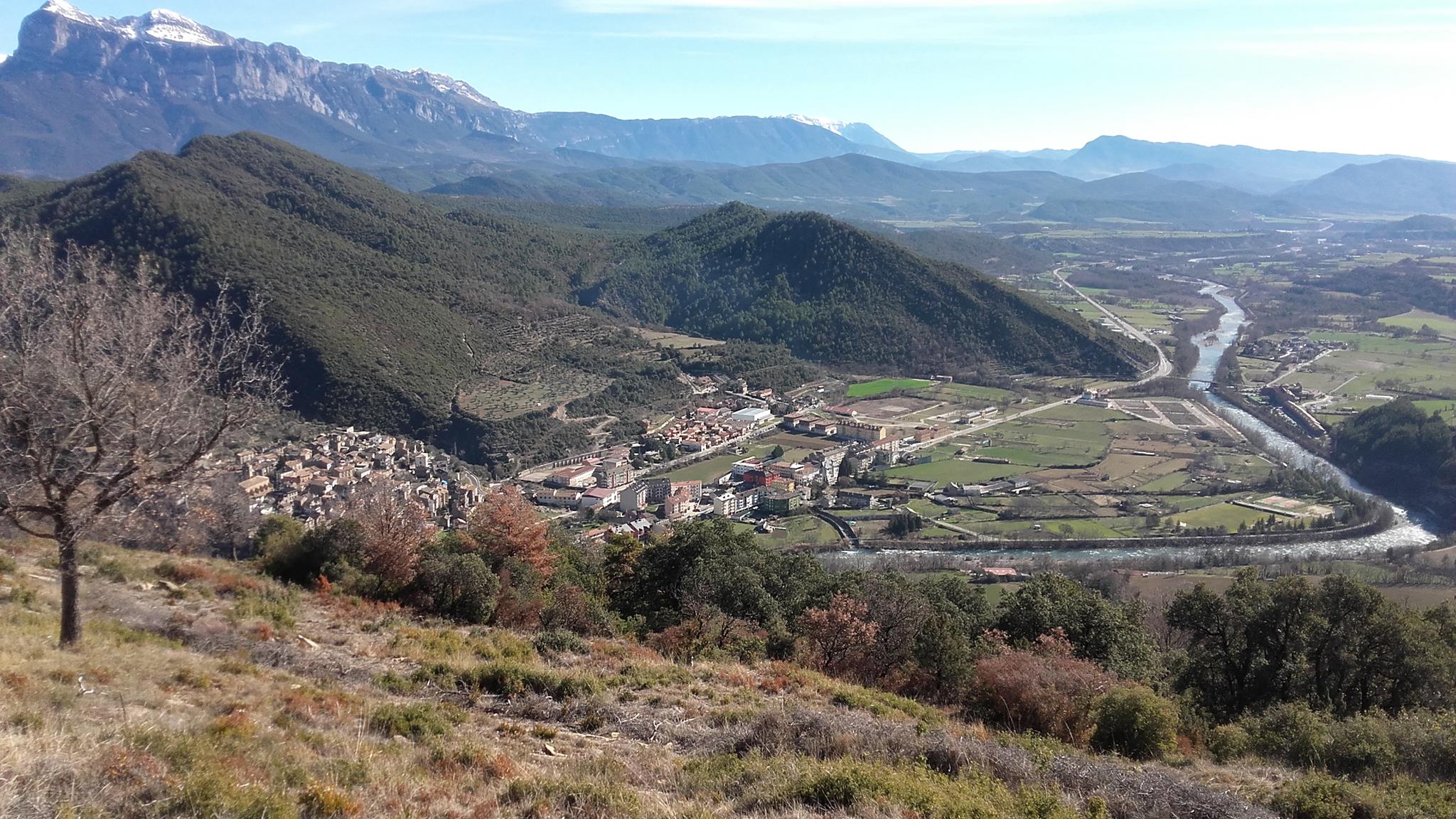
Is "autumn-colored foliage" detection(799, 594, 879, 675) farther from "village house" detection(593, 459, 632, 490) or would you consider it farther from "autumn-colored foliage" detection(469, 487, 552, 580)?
"village house" detection(593, 459, 632, 490)

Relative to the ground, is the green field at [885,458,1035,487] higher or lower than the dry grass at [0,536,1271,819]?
lower

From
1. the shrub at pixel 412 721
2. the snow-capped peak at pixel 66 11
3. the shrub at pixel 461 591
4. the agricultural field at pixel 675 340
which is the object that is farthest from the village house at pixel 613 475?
the snow-capped peak at pixel 66 11

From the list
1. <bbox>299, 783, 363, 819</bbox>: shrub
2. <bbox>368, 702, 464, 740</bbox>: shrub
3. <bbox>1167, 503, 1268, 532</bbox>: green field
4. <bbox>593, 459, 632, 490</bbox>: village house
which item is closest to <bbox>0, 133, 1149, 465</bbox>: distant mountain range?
<bbox>593, 459, 632, 490</bbox>: village house

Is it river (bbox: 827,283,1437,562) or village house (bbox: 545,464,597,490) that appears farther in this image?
village house (bbox: 545,464,597,490)

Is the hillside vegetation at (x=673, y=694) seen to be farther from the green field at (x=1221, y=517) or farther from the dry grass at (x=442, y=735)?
the green field at (x=1221, y=517)

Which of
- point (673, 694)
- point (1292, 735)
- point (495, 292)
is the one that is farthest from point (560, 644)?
point (495, 292)

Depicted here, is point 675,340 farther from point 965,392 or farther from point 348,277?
point 348,277

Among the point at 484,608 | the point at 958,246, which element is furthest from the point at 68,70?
the point at 484,608
